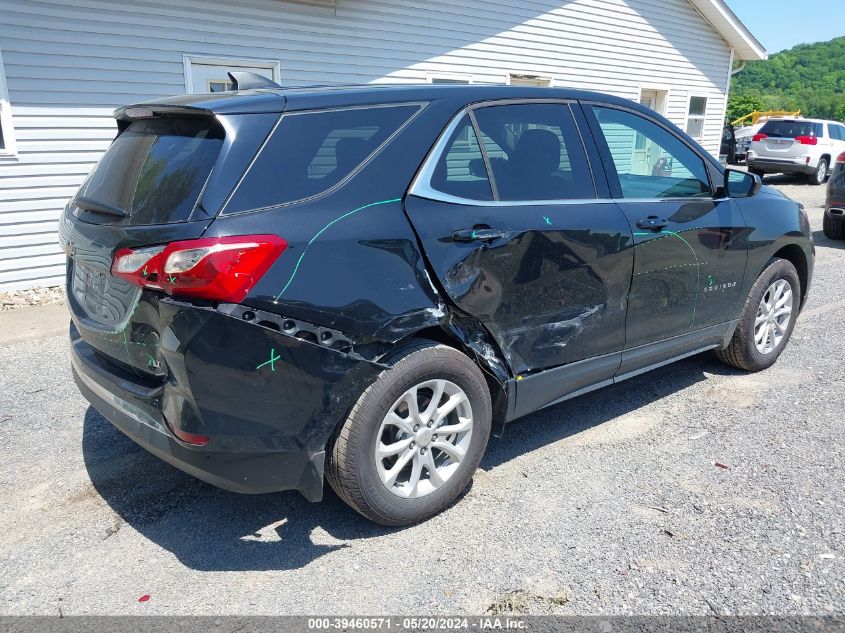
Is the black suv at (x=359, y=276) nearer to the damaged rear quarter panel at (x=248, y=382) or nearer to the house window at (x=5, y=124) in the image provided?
the damaged rear quarter panel at (x=248, y=382)

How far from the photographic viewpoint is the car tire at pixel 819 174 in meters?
18.9

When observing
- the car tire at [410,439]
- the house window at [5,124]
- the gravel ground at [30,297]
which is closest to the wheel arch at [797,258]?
the car tire at [410,439]

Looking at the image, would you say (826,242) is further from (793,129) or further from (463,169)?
(793,129)

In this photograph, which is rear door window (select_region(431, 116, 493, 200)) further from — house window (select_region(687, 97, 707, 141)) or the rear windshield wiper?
house window (select_region(687, 97, 707, 141))

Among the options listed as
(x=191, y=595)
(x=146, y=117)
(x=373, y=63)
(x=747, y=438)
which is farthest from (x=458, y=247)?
(x=373, y=63)

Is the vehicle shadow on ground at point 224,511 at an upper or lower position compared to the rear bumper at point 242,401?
lower

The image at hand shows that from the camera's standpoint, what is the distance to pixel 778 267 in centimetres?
462

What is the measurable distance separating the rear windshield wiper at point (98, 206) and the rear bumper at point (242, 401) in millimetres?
604

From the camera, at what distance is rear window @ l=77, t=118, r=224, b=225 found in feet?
8.21

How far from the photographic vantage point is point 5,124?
6.79 metres

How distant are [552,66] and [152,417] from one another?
1171cm

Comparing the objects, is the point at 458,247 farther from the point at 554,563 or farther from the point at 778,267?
the point at 778,267

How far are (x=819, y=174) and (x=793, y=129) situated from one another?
152 centimetres

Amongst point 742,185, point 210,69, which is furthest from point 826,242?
point 210,69
